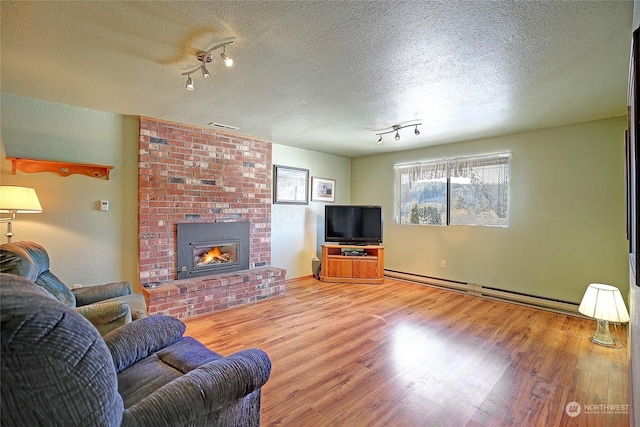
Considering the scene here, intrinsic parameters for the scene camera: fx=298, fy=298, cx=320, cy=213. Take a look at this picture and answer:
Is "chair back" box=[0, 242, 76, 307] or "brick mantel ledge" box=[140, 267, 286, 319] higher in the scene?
"chair back" box=[0, 242, 76, 307]

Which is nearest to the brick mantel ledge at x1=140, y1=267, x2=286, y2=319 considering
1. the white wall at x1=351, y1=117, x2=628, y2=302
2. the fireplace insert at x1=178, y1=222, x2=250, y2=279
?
the fireplace insert at x1=178, y1=222, x2=250, y2=279

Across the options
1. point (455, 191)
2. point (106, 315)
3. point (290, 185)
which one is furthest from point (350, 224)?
point (106, 315)

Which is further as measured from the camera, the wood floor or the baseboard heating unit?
the baseboard heating unit

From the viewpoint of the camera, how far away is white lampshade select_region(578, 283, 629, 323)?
8.87 ft

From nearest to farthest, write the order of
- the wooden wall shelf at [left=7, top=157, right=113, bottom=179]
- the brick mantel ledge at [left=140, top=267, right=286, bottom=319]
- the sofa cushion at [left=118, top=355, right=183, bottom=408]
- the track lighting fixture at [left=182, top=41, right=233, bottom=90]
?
the sofa cushion at [left=118, top=355, right=183, bottom=408] → the track lighting fixture at [left=182, top=41, right=233, bottom=90] → the wooden wall shelf at [left=7, top=157, right=113, bottom=179] → the brick mantel ledge at [left=140, top=267, right=286, bottom=319]

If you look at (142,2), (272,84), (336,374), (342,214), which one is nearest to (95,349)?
(142,2)

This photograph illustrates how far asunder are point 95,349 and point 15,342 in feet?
0.57

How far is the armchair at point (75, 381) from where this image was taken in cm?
71

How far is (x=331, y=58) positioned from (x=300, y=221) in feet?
11.4

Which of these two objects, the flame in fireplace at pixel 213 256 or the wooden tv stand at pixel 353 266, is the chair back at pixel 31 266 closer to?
the flame in fireplace at pixel 213 256

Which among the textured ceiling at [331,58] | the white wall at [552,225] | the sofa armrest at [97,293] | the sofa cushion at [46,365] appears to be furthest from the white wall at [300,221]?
the sofa cushion at [46,365]

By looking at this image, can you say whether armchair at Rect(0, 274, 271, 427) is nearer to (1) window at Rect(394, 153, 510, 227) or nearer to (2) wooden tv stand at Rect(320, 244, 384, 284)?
(2) wooden tv stand at Rect(320, 244, 384, 284)

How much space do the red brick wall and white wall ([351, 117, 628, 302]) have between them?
2802 mm

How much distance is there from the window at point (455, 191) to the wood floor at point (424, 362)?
51.7 inches
